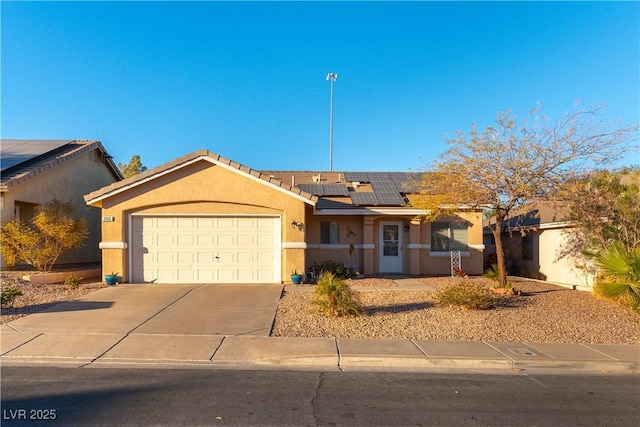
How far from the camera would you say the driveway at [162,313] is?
343 inches

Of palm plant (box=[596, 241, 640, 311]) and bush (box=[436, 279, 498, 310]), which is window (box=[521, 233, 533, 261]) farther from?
bush (box=[436, 279, 498, 310])

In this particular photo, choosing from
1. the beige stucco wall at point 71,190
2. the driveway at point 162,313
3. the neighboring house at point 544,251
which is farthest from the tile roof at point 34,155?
the neighboring house at point 544,251

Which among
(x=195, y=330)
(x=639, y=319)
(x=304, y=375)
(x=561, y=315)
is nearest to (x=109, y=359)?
(x=195, y=330)

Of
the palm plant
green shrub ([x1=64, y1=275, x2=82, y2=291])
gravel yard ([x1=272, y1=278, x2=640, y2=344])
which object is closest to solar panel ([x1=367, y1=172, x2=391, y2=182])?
gravel yard ([x1=272, y1=278, x2=640, y2=344])

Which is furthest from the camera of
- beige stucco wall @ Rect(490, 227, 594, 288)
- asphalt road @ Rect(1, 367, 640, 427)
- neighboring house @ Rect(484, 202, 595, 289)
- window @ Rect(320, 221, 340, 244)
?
window @ Rect(320, 221, 340, 244)

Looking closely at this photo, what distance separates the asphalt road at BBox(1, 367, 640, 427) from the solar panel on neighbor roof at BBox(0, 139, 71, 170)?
536 inches

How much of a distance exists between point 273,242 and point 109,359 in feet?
26.3

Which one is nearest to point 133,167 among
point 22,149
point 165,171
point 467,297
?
point 22,149

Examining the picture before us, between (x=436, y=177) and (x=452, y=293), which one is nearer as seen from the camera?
(x=452, y=293)

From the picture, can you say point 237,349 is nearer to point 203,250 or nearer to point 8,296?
point 8,296

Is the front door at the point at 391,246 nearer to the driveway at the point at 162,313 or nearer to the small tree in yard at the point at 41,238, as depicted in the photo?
the driveway at the point at 162,313

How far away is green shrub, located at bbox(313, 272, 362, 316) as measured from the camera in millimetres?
9711

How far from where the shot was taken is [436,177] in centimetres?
1334

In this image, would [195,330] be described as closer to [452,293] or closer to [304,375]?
[304,375]
